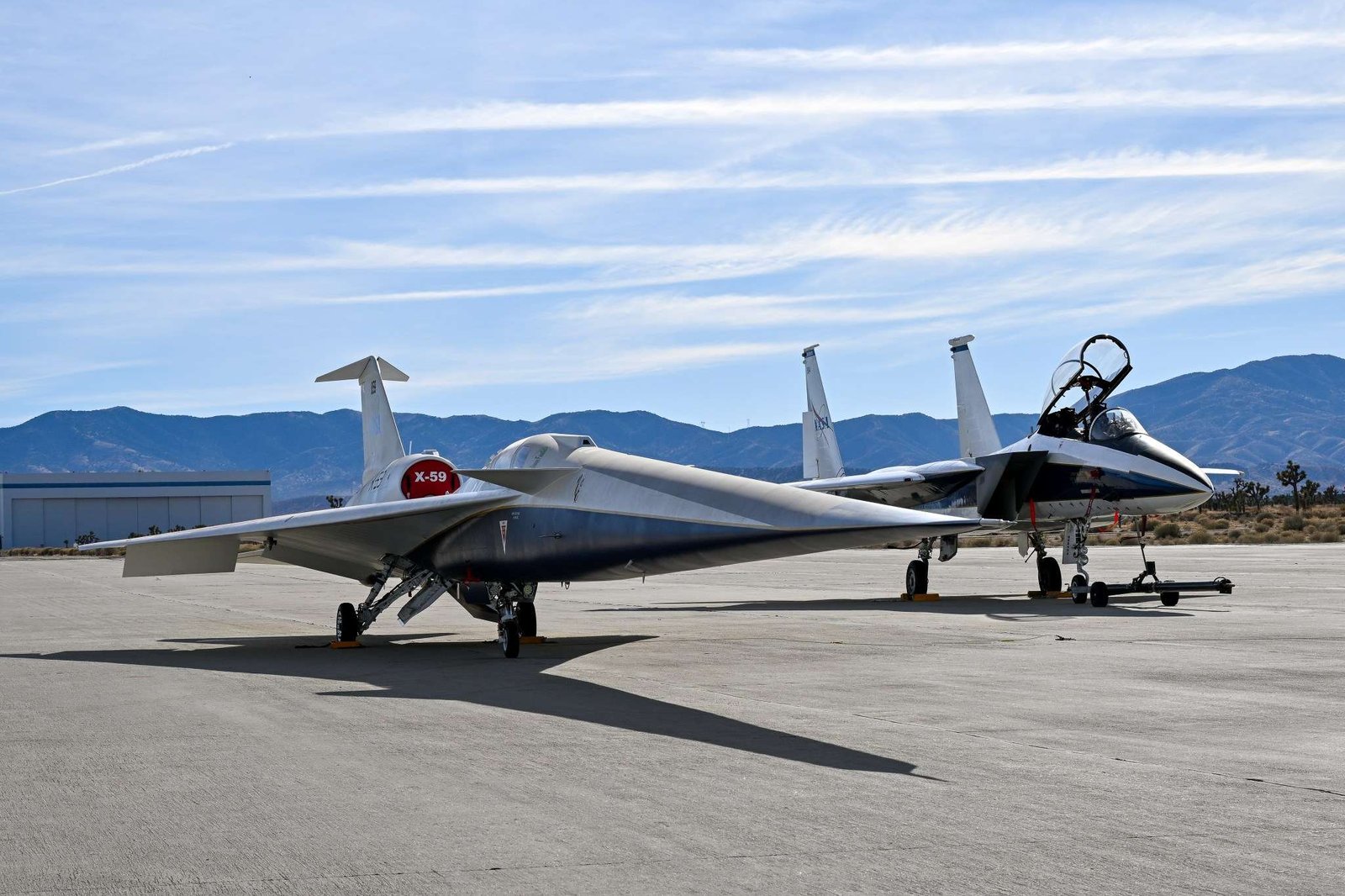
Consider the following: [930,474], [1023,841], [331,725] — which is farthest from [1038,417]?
[1023,841]

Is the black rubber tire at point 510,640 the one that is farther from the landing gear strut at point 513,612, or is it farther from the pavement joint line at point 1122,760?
the pavement joint line at point 1122,760

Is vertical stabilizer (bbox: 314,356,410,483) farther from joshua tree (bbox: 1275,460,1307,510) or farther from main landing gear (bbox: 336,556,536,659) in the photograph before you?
joshua tree (bbox: 1275,460,1307,510)

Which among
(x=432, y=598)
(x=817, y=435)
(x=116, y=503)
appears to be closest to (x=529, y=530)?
(x=432, y=598)

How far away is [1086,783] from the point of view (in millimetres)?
7062

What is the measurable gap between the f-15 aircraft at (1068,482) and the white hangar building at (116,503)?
110m

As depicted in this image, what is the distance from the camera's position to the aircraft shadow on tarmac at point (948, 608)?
1986 centimetres

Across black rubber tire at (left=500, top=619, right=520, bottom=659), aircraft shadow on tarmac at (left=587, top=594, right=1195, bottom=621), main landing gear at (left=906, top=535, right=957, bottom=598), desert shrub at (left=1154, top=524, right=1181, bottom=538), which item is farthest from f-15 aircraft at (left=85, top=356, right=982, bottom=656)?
desert shrub at (left=1154, top=524, right=1181, bottom=538)

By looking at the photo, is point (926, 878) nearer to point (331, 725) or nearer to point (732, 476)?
point (331, 725)

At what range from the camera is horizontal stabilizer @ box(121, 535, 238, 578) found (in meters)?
16.3

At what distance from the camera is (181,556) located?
1673 cm

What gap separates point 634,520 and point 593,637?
16.3 ft

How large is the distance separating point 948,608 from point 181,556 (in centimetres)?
1212

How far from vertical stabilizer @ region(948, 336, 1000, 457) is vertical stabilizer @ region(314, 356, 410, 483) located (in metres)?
12.1

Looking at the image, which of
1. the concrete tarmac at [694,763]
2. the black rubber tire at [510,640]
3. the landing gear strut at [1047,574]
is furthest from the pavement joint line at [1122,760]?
the landing gear strut at [1047,574]
